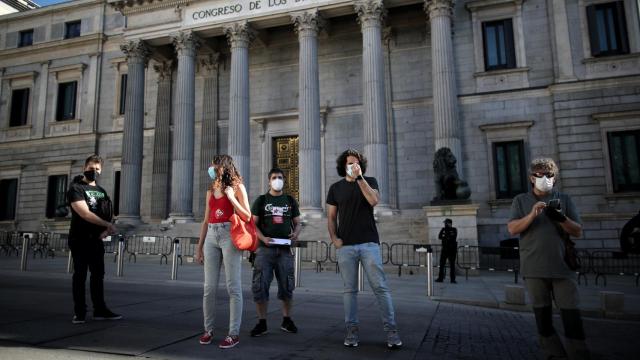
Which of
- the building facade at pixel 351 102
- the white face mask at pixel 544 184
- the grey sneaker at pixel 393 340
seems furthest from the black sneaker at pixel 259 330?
the building facade at pixel 351 102

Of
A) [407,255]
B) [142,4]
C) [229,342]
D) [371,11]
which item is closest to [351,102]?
[371,11]

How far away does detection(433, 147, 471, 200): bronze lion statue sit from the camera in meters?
15.8

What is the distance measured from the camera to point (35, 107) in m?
30.5

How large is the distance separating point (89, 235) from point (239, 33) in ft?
59.2

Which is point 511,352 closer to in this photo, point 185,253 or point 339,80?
point 185,253

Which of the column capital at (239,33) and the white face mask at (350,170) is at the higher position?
the column capital at (239,33)

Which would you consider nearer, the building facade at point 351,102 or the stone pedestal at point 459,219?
the stone pedestal at point 459,219

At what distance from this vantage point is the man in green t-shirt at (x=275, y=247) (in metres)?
5.46

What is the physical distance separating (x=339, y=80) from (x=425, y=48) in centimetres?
477

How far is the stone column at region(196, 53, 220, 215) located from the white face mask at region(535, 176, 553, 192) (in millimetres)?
22508

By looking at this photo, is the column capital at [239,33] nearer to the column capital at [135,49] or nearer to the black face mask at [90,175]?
the column capital at [135,49]

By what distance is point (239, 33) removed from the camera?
2223 cm

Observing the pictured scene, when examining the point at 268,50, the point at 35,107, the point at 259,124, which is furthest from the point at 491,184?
the point at 35,107

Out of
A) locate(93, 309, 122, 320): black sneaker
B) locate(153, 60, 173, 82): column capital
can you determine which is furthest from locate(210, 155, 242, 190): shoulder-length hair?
locate(153, 60, 173, 82): column capital
